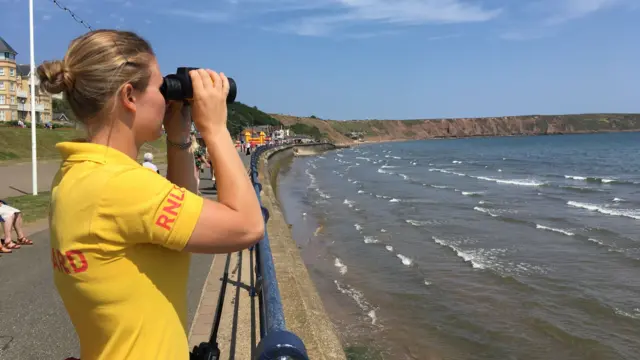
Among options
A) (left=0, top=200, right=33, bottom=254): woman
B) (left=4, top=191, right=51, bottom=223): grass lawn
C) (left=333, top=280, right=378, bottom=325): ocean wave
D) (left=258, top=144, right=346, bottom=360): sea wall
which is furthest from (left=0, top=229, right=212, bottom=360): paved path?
(left=4, top=191, right=51, bottom=223): grass lawn

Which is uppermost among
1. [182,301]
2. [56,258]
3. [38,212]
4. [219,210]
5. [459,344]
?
[219,210]

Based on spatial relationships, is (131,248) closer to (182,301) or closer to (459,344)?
(182,301)

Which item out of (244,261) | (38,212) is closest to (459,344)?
(244,261)

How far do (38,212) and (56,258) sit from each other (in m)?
11.9

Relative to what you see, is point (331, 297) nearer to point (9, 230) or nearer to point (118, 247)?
point (9, 230)

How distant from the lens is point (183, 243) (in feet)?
4.45

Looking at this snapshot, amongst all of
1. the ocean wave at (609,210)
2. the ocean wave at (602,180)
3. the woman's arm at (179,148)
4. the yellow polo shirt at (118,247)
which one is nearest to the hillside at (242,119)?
the ocean wave at (609,210)

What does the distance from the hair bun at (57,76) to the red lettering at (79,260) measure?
0.45 m

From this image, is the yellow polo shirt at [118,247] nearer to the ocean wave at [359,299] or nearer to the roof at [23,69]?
the ocean wave at [359,299]

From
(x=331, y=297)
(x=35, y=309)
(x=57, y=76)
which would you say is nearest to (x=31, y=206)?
(x=331, y=297)

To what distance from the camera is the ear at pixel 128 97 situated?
1.45 meters

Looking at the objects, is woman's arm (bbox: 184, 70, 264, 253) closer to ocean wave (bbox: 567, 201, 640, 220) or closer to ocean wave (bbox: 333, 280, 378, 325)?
ocean wave (bbox: 333, 280, 378, 325)

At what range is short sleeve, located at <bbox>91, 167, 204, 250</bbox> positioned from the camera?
4.31 ft

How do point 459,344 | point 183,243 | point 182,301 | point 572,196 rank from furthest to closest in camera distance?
point 572,196, point 459,344, point 182,301, point 183,243
